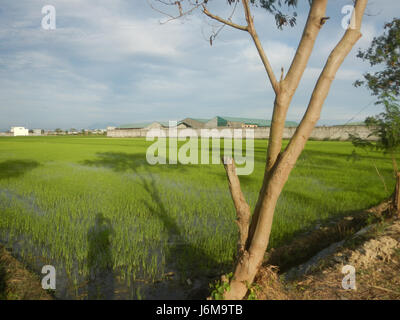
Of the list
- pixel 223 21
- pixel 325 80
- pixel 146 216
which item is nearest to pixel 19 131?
pixel 146 216

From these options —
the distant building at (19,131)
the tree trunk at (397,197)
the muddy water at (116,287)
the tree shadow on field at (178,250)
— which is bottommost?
the muddy water at (116,287)

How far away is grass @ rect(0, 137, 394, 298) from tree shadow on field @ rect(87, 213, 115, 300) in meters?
0.02

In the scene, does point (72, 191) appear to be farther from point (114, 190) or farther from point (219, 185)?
point (219, 185)

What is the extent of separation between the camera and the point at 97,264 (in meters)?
3.94

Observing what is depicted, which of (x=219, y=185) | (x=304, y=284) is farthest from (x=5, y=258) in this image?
(x=219, y=185)

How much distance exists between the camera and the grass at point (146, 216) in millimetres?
4094

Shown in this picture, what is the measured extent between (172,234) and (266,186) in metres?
2.88

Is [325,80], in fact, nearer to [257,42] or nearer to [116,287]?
[257,42]

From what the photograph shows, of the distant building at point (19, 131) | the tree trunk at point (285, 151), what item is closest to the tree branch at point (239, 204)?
the tree trunk at point (285, 151)

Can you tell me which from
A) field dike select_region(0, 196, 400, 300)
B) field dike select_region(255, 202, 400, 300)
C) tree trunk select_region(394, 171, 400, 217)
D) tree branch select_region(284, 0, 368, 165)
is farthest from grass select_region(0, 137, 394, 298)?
tree branch select_region(284, 0, 368, 165)

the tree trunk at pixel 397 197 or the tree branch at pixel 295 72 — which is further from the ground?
the tree branch at pixel 295 72

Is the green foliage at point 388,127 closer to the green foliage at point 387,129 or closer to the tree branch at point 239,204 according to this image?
the green foliage at point 387,129

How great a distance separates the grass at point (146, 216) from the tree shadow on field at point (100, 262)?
2cm

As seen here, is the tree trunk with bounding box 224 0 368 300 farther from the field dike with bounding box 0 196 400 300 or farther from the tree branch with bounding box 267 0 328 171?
the field dike with bounding box 0 196 400 300
